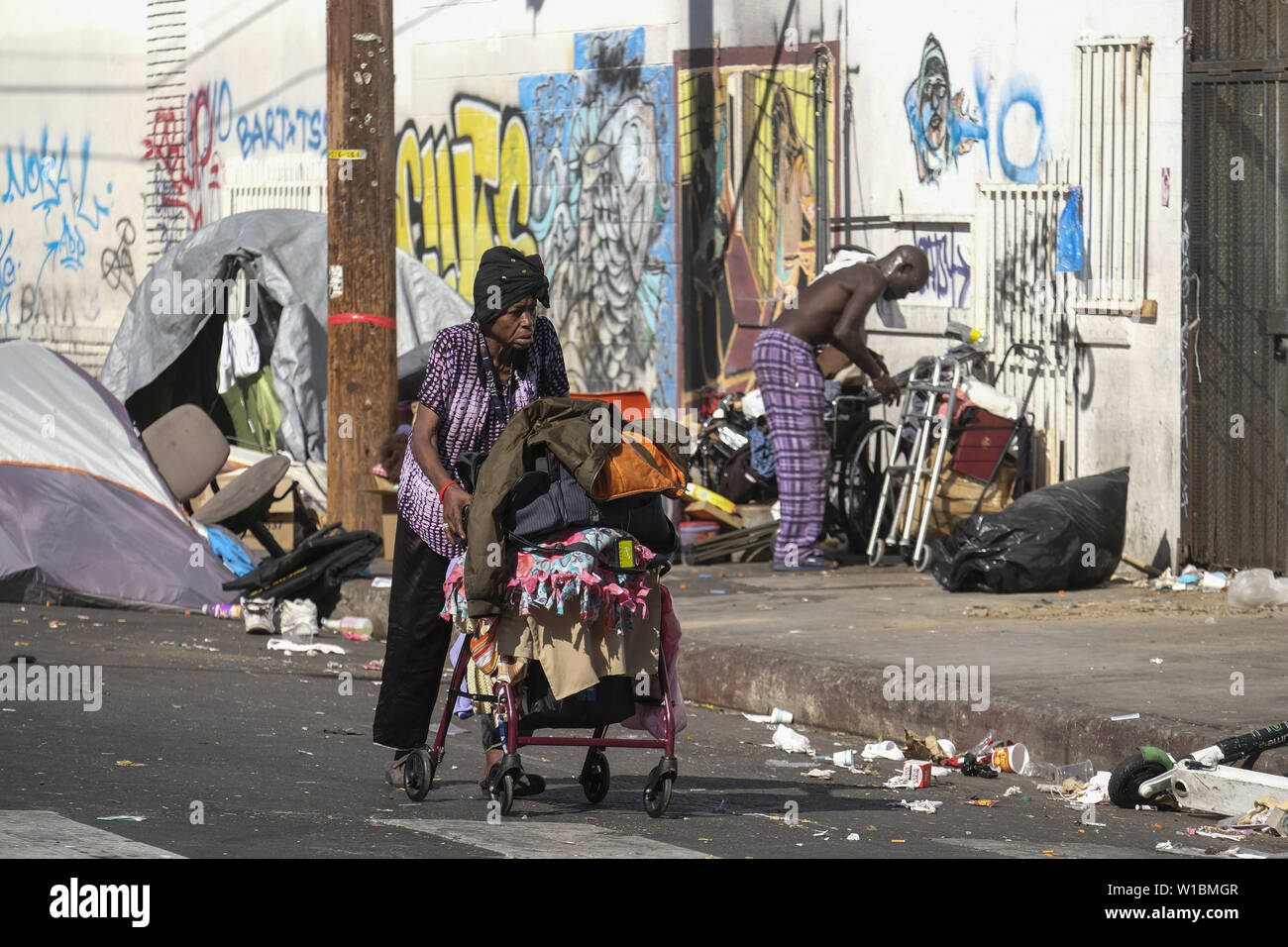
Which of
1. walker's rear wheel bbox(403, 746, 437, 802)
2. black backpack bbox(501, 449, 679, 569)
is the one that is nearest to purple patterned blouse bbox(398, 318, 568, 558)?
black backpack bbox(501, 449, 679, 569)

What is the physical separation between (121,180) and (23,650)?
1261 centimetres

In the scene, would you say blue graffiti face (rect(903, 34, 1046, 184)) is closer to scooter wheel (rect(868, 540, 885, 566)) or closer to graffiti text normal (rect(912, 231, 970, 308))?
graffiti text normal (rect(912, 231, 970, 308))

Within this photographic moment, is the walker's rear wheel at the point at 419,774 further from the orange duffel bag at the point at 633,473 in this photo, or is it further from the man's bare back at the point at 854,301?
the man's bare back at the point at 854,301

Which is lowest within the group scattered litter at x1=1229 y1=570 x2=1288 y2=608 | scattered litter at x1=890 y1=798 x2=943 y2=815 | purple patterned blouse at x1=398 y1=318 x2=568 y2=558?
scattered litter at x1=890 y1=798 x2=943 y2=815

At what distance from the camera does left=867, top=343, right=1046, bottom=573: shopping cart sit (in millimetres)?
12352

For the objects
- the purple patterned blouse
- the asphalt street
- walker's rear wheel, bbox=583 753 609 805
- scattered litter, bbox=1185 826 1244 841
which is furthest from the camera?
walker's rear wheel, bbox=583 753 609 805

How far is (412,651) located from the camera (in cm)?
692

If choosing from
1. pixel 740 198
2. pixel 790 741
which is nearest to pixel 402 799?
pixel 790 741

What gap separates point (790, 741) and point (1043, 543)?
10.5 feet

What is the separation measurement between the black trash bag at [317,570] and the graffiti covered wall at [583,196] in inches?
172

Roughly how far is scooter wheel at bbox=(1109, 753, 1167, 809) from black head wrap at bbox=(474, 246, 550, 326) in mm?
2455

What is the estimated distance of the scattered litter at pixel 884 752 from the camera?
822cm

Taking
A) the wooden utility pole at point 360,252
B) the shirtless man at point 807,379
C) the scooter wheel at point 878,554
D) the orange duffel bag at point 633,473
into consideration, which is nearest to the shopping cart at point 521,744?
the orange duffel bag at point 633,473
